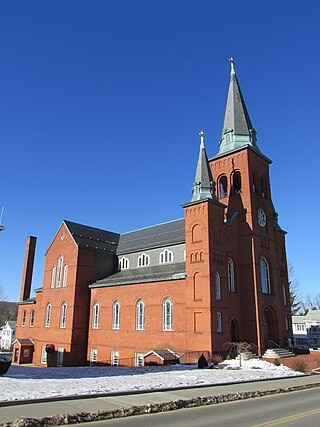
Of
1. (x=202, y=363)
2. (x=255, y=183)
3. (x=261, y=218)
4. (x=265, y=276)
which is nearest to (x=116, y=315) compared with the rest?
(x=202, y=363)

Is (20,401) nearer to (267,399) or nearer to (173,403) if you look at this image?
(173,403)

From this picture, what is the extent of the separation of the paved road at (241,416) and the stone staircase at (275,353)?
15145 mm

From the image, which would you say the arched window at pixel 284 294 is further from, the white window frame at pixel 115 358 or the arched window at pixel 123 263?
the white window frame at pixel 115 358

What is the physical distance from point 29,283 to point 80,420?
42.7 m

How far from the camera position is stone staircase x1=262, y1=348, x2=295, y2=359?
1053 inches

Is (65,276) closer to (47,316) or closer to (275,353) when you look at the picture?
(47,316)

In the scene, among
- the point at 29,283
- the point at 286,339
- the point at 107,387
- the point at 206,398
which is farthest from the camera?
the point at 29,283

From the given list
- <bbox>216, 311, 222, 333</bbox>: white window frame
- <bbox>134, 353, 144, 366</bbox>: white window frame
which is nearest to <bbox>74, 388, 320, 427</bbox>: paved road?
<bbox>216, 311, 222, 333</bbox>: white window frame

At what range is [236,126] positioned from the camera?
34781 mm

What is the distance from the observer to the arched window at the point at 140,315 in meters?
30.6

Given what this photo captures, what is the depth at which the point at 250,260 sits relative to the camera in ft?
97.9

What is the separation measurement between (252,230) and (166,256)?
28.0 feet

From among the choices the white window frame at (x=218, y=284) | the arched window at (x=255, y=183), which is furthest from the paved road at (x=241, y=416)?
the arched window at (x=255, y=183)

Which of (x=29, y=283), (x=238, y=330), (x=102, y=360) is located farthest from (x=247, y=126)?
(x=29, y=283)
